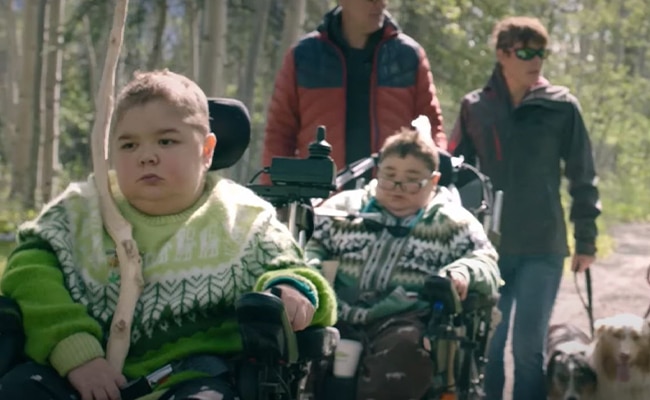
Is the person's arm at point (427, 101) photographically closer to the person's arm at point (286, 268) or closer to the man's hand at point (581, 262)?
the man's hand at point (581, 262)

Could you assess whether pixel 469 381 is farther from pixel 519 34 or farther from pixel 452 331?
pixel 519 34

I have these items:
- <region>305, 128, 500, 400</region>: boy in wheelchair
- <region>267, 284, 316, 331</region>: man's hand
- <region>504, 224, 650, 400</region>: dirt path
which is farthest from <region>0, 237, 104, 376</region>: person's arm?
<region>504, 224, 650, 400</region>: dirt path

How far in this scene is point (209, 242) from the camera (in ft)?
13.0

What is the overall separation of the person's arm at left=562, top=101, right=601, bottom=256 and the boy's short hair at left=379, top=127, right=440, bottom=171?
4.62 feet

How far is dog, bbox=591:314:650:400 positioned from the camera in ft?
21.0

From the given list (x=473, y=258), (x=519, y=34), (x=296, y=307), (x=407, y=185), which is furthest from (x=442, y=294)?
(x=519, y=34)

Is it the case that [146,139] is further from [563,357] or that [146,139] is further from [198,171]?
[563,357]

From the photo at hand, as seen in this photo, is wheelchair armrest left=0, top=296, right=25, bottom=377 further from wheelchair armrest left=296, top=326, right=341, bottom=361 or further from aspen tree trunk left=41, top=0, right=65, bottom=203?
aspen tree trunk left=41, top=0, right=65, bottom=203

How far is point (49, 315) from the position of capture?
3809 mm

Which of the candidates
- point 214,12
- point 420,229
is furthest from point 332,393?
point 214,12

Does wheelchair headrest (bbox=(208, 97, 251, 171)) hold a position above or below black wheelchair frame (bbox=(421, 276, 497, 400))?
above

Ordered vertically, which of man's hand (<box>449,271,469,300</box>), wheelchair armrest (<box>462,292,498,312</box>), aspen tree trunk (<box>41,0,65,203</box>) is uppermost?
aspen tree trunk (<box>41,0,65,203</box>)

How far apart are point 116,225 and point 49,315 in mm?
319

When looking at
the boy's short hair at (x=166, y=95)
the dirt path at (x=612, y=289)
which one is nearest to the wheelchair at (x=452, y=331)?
the boy's short hair at (x=166, y=95)
